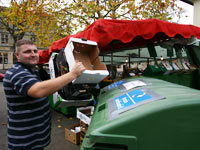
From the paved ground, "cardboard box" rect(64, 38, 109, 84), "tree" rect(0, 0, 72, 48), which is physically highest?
"tree" rect(0, 0, 72, 48)

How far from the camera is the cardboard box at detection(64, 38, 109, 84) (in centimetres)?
225

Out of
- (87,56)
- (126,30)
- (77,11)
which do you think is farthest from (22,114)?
(77,11)

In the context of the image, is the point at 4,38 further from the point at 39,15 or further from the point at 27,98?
the point at 27,98

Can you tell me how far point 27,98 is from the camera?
1.39 metres

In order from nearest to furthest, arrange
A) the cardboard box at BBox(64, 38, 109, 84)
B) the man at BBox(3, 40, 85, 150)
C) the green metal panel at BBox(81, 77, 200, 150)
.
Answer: the green metal panel at BBox(81, 77, 200, 150)
the man at BBox(3, 40, 85, 150)
the cardboard box at BBox(64, 38, 109, 84)

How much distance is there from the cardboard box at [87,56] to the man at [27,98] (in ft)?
2.56

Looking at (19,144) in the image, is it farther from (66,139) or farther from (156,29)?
(156,29)

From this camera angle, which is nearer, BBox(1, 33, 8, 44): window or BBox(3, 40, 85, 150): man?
BBox(3, 40, 85, 150): man

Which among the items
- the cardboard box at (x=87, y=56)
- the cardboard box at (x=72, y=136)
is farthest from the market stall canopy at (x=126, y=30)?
the cardboard box at (x=72, y=136)

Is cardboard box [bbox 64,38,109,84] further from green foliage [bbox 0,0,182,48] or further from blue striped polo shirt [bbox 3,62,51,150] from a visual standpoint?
green foliage [bbox 0,0,182,48]

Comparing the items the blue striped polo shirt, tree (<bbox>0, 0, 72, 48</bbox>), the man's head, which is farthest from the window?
the blue striped polo shirt

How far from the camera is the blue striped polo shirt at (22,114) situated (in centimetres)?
133

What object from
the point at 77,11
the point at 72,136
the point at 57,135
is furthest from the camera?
the point at 77,11

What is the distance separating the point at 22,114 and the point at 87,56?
5.86ft
